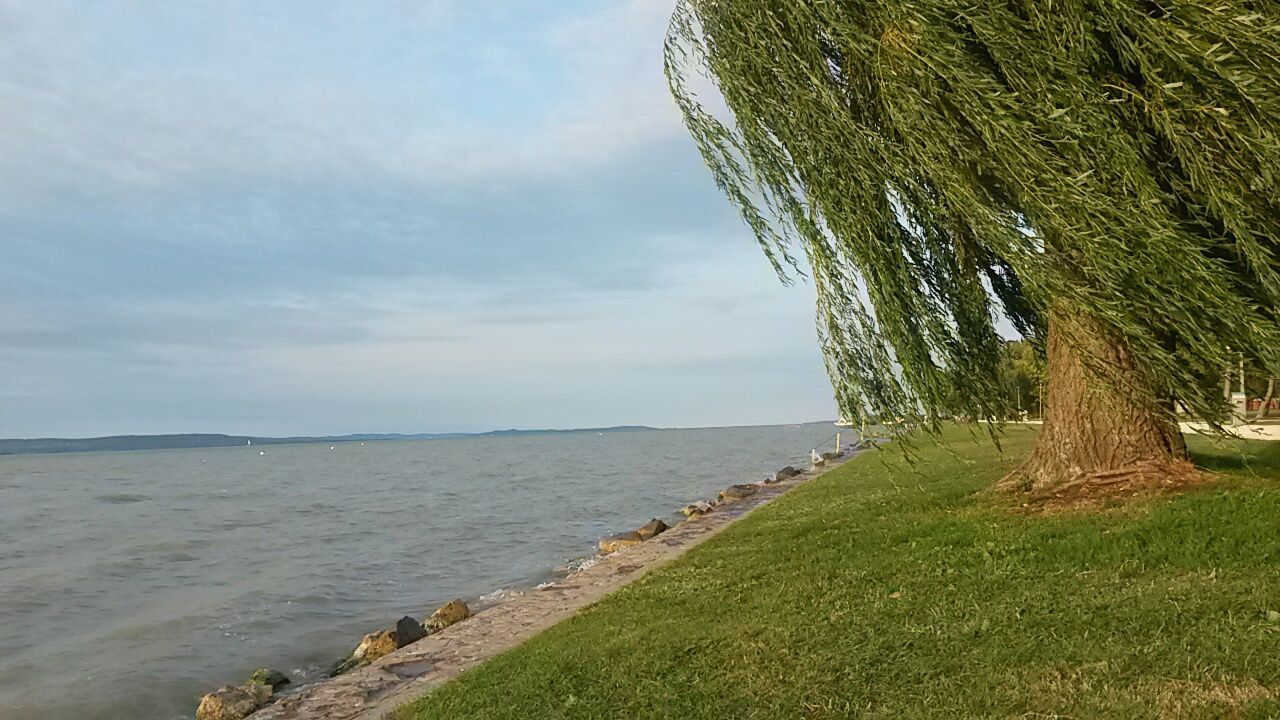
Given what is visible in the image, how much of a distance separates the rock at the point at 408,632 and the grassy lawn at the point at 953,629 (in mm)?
3516

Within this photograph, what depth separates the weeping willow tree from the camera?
7.38 m

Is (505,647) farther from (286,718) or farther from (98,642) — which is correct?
(98,642)

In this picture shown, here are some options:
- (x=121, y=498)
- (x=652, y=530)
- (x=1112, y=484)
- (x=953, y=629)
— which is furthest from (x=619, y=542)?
(x=121, y=498)

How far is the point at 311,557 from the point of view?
25.6 m

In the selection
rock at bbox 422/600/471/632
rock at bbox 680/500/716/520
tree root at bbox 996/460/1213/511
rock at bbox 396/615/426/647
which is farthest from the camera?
rock at bbox 680/500/716/520

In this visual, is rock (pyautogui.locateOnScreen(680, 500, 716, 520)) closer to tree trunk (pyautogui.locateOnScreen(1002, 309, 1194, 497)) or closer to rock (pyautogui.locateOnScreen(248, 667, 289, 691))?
tree trunk (pyautogui.locateOnScreen(1002, 309, 1194, 497))

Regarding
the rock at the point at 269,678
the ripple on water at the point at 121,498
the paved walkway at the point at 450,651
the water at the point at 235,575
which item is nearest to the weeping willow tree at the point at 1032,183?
the paved walkway at the point at 450,651

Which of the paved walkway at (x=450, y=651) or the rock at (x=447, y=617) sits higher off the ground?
the paved walkway at (x=450, y=651)

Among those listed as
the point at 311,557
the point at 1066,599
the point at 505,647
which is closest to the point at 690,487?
the point at 311,557

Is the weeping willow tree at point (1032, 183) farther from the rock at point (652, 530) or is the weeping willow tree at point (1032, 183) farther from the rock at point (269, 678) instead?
the rock at point (652, 530)

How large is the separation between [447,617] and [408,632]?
136 cm

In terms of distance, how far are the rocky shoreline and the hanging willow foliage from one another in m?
2.27

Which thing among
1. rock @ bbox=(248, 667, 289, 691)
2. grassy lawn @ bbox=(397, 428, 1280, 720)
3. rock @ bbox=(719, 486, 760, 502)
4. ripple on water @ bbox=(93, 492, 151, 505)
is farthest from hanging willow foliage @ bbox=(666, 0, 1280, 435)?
ripple on water @ bbox=(93, 492, 151, 505)

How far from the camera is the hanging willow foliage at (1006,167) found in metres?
7.36
